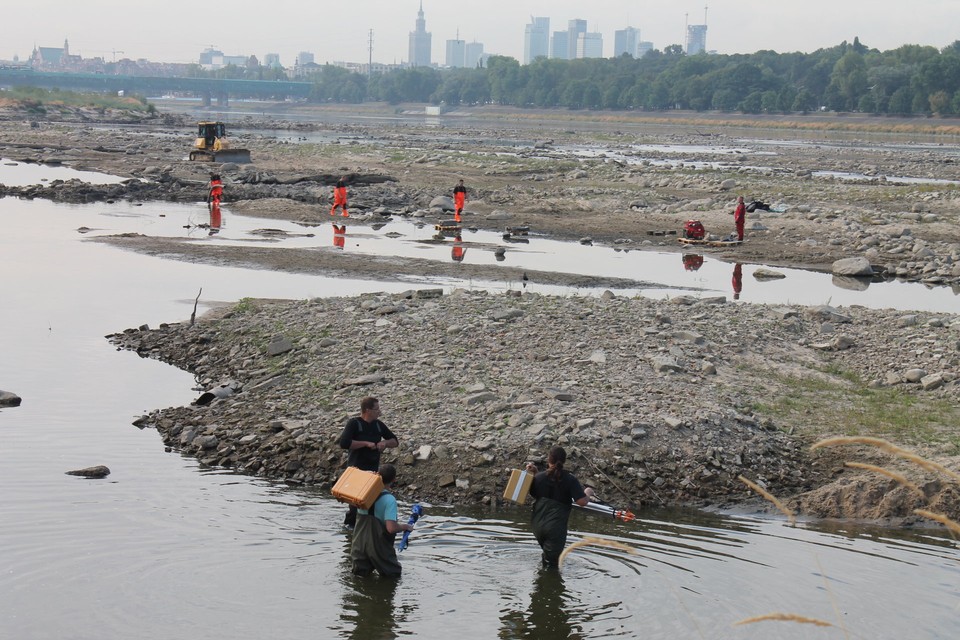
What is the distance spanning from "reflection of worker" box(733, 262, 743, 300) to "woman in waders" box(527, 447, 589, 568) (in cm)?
1490

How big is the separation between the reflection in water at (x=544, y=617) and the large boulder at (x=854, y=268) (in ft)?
66.2

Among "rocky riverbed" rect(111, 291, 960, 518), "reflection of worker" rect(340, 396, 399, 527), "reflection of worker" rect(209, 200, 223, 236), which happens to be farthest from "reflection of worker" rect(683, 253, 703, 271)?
"reflection of worker" rect(340, 396, 399, 527)

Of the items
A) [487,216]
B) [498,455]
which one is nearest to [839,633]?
[498,455]

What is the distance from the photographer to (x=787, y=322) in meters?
18.3

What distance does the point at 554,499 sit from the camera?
1041 centimetres

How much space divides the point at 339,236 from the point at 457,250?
444 cm

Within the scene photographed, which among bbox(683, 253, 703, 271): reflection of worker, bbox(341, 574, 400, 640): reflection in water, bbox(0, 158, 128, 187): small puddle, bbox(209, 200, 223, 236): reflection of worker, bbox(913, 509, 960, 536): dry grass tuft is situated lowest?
bbox(341, 574, 400, 640): reflection in water

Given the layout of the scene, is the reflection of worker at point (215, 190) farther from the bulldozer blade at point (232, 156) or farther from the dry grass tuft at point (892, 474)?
the dry grass tuft at point (892, 474)

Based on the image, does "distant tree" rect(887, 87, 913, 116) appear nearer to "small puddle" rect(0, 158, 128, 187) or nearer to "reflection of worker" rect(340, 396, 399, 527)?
"small puddle" rect(0, 158, 128, 187)

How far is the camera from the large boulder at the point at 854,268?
28.6 m

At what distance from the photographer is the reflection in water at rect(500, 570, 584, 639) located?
9680 mm

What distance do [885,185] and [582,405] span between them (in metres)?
41.5

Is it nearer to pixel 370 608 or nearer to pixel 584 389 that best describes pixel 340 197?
pixel 584 389

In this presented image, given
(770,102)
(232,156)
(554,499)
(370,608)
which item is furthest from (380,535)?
(770,102)
